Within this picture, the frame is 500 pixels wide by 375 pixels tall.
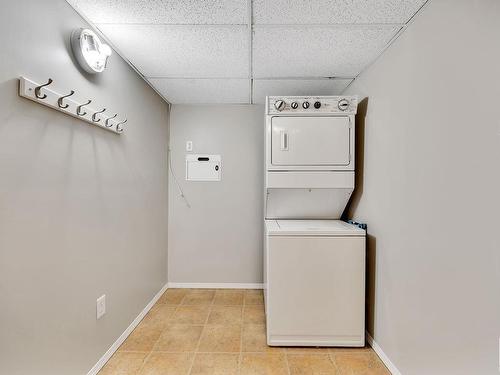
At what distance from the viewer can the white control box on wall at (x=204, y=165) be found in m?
3.11

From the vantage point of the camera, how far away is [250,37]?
5.66 ft

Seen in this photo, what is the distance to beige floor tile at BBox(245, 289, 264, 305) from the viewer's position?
9.09 ft

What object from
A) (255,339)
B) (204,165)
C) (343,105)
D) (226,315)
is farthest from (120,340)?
(343,105)

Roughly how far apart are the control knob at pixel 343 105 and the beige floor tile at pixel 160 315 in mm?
2287

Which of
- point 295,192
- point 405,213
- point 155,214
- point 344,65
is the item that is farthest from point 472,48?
point 155,214

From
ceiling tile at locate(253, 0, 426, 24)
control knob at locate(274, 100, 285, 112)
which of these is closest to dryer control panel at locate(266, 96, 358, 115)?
control knob at locate(274, 100, 285, 112)

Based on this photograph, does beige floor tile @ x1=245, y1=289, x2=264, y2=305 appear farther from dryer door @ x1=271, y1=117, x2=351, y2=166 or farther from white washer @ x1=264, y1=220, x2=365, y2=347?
dryer door @ x1=271, y1=117, x2=351, y2=166

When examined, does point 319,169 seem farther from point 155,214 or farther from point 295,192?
point 155,214

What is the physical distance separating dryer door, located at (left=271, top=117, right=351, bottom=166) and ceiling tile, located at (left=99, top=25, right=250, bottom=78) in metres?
0.58

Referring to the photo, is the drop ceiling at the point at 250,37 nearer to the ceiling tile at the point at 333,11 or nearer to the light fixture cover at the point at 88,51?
the ceiling tile at the point at 333,11

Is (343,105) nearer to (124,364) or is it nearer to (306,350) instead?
(306,350)

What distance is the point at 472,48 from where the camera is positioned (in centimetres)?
111

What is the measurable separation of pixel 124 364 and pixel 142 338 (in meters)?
0.31

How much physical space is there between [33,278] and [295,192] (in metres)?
1.80
